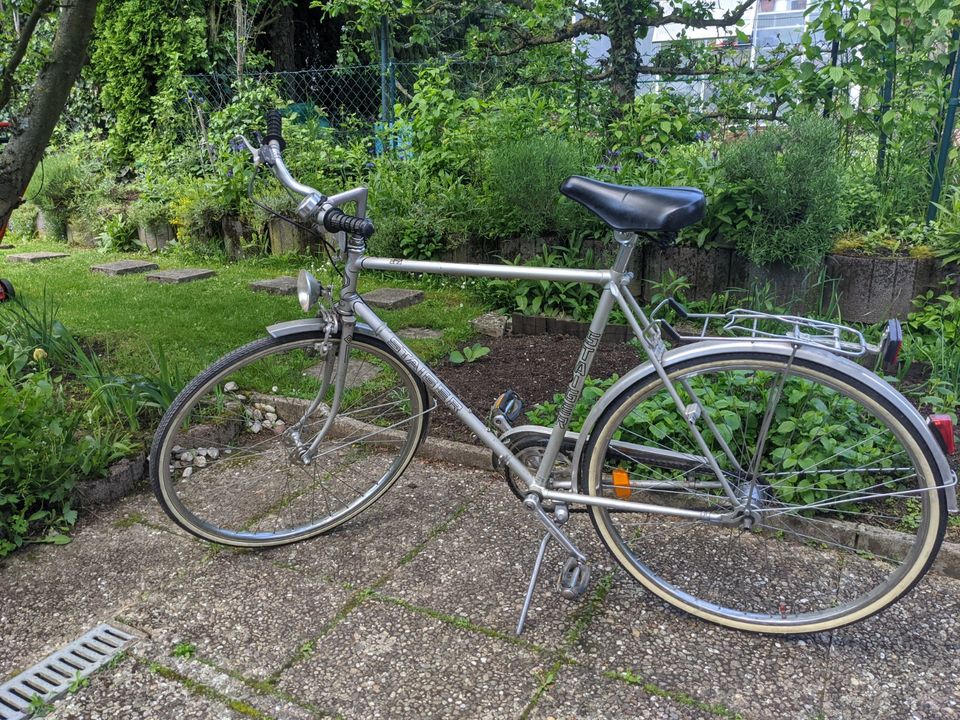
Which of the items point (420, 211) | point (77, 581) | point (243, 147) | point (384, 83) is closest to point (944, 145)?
point (420, 211)

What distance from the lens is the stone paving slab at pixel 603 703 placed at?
1840 mm

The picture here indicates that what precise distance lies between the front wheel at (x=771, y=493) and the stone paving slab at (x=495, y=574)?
25 cm

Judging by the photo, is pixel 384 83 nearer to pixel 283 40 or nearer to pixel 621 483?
pixel 283 40

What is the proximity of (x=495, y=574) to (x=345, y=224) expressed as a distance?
124 cm

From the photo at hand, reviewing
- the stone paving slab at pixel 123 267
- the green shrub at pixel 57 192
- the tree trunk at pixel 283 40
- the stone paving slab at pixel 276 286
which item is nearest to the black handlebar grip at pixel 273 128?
the stone paving slab at pixel 276 286

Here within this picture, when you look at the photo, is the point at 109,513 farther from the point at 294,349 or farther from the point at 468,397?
the point at 468,397

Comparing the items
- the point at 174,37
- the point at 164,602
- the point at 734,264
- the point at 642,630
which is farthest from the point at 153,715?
the point at 174,37

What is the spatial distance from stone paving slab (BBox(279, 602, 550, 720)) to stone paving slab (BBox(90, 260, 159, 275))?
209 inches

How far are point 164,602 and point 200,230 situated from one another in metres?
5.50

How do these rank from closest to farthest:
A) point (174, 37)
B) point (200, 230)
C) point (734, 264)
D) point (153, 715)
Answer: point (153, 715), point (734, 264), point (200, 230), point (174, 37)

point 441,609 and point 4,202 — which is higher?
point 4,202

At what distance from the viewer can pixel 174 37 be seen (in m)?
8.41

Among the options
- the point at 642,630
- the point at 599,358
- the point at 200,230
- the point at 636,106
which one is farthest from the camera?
the point at 200,230

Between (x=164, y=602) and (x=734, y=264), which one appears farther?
(x=734, y=264)
